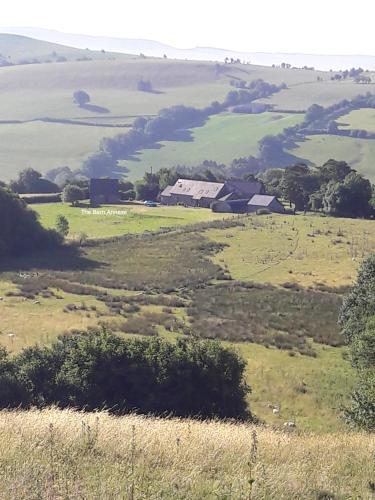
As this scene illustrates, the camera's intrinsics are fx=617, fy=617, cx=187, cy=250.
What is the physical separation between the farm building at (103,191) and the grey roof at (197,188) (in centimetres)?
1016

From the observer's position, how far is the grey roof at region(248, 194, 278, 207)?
96019 mm

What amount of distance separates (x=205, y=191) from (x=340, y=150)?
3064 inches

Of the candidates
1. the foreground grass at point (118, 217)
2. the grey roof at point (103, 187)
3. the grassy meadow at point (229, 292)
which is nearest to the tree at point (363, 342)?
the grassy meadow at point (229, 292)

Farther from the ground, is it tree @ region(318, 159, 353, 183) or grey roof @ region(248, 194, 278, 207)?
tree @ region(318, 159, 353, 183)

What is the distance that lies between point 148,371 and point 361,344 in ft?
31.1

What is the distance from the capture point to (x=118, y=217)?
285ft

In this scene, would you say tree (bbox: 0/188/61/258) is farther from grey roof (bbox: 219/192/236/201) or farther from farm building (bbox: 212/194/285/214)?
grey roof (bbox: 219/192/236/201)

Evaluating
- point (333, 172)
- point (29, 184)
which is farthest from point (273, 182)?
point (29, 184)

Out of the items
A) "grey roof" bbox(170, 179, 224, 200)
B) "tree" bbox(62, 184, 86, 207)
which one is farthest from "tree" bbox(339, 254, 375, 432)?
"grey roof" bbox(170, 179, 224, 200)

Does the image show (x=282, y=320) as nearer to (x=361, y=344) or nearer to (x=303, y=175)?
(x=361, y=344)

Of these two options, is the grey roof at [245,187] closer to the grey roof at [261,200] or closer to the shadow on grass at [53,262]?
the grey roof at [261,200]

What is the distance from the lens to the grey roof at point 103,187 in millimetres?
104375

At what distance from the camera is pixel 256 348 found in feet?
108

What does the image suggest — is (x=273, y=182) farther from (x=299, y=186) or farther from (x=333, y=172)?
(x=299, y=186)
